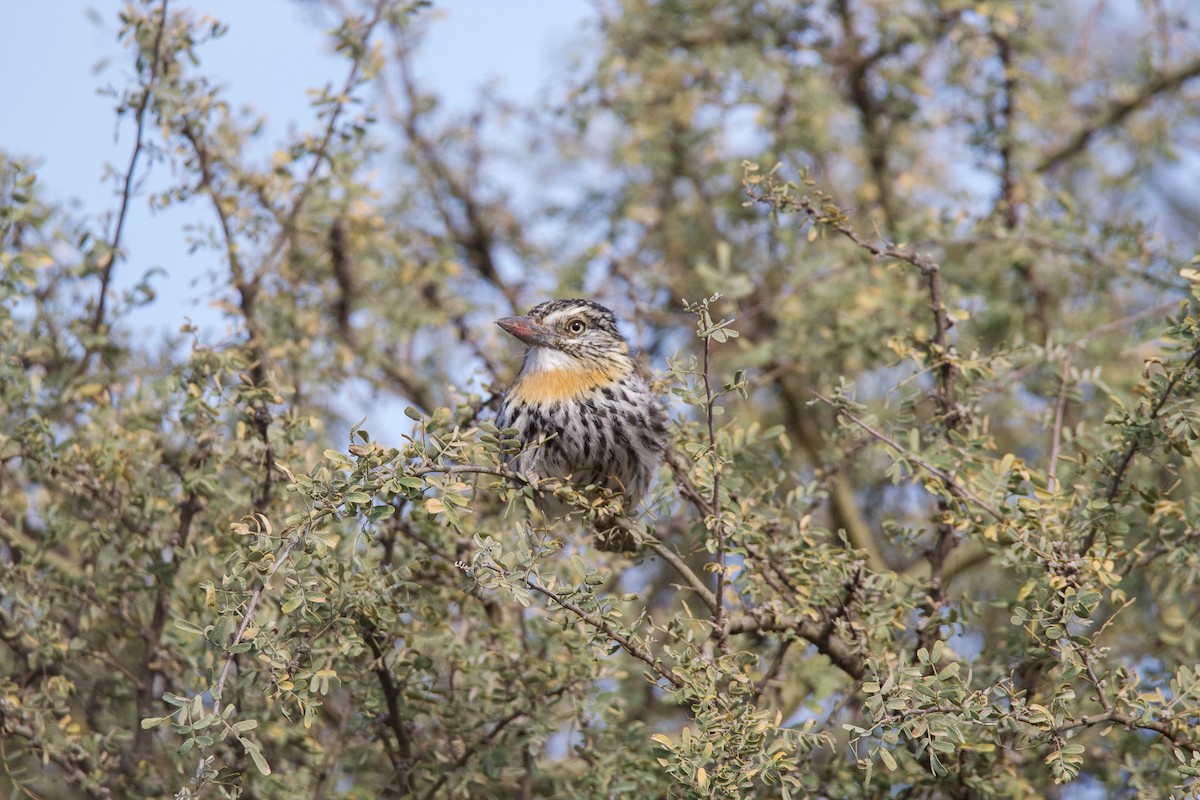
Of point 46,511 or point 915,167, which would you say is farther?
point 915,167

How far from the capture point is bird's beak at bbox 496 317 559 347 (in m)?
4.95

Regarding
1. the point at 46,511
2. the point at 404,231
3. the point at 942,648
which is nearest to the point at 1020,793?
the point at 942,648

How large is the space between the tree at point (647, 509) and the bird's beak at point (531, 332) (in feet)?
1.48

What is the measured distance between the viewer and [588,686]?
14.6 ft

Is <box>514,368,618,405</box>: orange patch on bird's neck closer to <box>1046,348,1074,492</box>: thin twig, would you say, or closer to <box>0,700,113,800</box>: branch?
<box>1046,348,1074,492</box>: thin twig

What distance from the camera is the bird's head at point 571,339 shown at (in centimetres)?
499

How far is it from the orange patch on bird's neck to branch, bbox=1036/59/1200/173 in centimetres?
383

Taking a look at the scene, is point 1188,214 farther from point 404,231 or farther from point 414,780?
point 414,780

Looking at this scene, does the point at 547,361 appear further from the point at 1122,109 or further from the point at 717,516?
the point at 1122,109

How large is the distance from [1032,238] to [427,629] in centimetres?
321

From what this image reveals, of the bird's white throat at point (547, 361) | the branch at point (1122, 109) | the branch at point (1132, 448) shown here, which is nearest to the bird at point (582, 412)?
the bird's white throat at point (547, 361)

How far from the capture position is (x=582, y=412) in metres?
4.78

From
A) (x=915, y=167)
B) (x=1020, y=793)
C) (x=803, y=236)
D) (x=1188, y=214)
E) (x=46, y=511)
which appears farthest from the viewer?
(x=1188, y=214)

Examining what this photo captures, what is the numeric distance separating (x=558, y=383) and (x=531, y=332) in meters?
0.25
